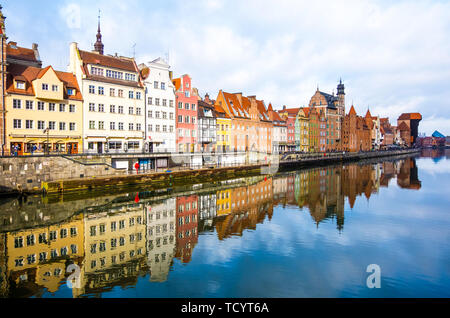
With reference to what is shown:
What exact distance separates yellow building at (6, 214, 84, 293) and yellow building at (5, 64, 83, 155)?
718 inches

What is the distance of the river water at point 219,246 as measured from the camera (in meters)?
15.3

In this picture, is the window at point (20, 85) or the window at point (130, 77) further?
the window at point (130, 77)

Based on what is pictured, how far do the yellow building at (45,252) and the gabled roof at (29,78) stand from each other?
21775 millimetres

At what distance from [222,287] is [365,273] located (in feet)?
25.6

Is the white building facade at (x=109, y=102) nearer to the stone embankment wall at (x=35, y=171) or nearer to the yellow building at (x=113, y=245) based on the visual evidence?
the stone embankment wall at (x=35, y=171)

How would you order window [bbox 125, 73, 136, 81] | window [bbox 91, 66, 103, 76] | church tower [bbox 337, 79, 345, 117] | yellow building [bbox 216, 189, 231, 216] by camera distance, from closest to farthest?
yellow building [bbox 216, 189, 231, 216] < window [bbox 91, 66, 103, 76] < window [bbox 125, 73, 136, 81] < church tower [bbox 337, 79, 345, 117]

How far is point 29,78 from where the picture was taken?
40.0 metres

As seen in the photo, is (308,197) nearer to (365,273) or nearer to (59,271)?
(365,273)

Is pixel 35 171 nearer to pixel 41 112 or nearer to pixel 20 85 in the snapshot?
pixel 41 112

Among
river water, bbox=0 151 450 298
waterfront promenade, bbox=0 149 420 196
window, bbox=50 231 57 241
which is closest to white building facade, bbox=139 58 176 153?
waterfront promenade, bbox=0 149 420 196

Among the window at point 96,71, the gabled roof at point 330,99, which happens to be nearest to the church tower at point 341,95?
the gabled roof at point 330,99

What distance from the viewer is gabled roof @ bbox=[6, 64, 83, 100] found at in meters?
38.0

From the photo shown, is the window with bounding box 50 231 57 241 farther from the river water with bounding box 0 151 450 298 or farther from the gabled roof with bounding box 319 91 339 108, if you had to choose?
the gabled roof with bounding box 319 91 339 108
